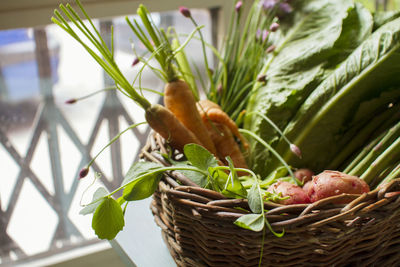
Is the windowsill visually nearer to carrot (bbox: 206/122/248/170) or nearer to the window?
the window

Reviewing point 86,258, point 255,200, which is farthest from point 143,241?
point 86,258

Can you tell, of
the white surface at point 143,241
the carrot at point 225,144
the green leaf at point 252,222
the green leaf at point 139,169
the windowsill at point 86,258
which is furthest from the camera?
the windowsill at point 86,258

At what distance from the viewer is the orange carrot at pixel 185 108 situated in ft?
2.64

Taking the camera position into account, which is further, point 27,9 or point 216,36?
point 216,36

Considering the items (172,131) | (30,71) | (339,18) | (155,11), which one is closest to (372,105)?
(339,18)

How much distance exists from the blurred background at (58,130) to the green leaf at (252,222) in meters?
0.77

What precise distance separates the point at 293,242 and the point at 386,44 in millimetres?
414

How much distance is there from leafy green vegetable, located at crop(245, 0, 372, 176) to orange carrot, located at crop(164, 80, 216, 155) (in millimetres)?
110

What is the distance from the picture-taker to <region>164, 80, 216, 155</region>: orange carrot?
805 mm

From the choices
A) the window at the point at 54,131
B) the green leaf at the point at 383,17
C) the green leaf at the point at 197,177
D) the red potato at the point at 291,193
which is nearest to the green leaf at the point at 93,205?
the green leaf at the point at 197,177

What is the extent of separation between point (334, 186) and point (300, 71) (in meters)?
0.30

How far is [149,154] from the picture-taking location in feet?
2.42

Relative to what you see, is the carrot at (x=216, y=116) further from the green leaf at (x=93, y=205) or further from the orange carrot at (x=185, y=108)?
the green leaf at (x=93, y=205)

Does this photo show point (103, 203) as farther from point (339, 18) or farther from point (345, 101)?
point (339, 18)
